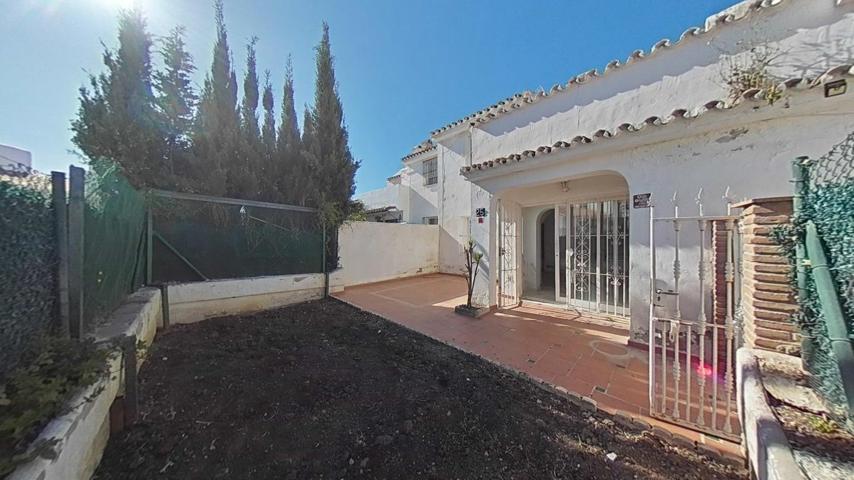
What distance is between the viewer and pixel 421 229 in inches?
446

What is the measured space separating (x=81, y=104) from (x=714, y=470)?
10.3 m

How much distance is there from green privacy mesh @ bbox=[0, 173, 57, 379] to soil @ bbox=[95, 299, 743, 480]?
1087 mm

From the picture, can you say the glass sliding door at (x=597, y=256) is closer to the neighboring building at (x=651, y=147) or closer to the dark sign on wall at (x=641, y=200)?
the neighboring building at (x=651, y=147)

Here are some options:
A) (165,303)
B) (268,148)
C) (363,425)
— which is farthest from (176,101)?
(363,425)

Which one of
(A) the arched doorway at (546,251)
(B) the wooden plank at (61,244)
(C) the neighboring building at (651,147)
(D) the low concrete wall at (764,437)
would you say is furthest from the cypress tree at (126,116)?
(A) the arched doorway at (546,251)

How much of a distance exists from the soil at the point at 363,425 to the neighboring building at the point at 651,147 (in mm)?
1577

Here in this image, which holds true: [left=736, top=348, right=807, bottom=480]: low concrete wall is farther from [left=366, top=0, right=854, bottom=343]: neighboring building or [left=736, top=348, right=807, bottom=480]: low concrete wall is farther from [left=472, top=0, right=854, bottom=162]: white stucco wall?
[left=472, top=0, right=854, bottom=162]: white stucco wall

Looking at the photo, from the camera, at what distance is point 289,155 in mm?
7445

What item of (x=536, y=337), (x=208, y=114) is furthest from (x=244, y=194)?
(x=536, y=337)

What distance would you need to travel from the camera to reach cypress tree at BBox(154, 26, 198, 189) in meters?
5.77

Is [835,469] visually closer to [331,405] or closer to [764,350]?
[764,350]

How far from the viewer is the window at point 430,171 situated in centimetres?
1252

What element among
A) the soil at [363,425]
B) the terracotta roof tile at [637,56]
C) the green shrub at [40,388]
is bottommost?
the soil at [363,425]

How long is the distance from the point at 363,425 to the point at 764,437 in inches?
102
